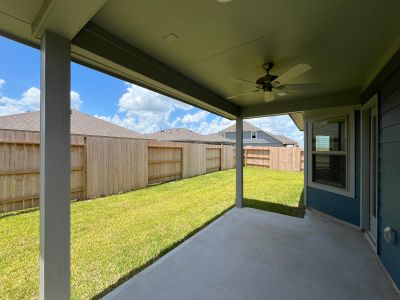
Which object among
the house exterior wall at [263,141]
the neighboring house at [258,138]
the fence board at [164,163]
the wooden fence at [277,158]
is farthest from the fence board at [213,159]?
the house exterior wall at [263,141]

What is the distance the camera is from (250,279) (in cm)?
218

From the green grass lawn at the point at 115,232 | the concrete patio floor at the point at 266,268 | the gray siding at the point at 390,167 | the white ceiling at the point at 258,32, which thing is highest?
the white ceiling at the point at 258,32

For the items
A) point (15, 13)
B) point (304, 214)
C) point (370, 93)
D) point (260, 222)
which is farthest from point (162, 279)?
point (370, 93)

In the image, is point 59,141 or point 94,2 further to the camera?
point 59,141

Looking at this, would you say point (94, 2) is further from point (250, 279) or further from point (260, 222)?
point (260, 222)

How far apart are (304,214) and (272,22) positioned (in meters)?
4.05

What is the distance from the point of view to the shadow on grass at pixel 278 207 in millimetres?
4445

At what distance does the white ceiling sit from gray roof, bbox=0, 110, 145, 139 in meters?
6.31

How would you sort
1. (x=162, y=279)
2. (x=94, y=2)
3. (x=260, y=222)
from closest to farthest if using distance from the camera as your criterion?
(x=94, y=2)
(x=162, y=279)
(x=260, y=222)

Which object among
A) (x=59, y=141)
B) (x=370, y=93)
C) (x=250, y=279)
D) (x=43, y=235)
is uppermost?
(x=370, y=93)

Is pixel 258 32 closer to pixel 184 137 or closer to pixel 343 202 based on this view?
pixel 343 202

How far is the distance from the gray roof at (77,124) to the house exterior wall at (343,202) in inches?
297

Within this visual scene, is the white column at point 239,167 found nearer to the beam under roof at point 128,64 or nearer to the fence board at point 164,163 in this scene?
the beam under roof at point 128,64

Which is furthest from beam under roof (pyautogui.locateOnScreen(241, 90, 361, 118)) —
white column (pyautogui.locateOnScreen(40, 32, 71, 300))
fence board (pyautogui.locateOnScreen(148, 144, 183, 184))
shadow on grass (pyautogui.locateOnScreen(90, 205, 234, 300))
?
fence board (pyautogui.locateOnScreen(148, 144, 183, 184))
